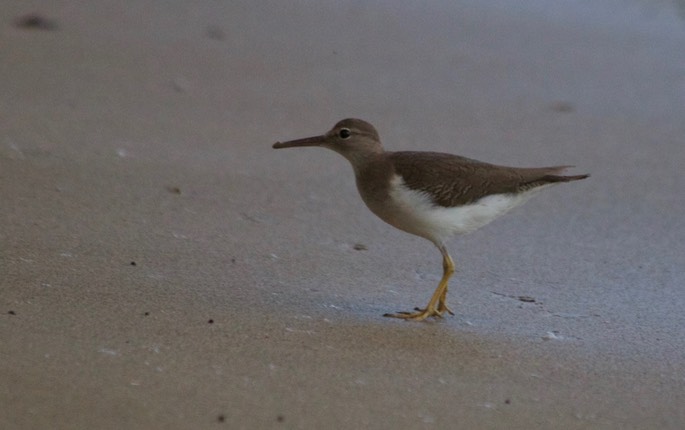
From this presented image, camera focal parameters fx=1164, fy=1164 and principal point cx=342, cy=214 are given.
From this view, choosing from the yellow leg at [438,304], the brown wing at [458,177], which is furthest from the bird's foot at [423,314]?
the brown wing at [458,177]

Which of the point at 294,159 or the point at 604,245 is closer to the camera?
the point at 604,245

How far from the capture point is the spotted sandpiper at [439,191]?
5.20 m

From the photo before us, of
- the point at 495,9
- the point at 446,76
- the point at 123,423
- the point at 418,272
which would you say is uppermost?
A: the point at 495,9

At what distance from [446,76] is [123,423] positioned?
20.0ft

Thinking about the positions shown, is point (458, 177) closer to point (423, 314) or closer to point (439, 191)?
point (439, 191)

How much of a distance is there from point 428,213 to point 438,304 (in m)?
0.41

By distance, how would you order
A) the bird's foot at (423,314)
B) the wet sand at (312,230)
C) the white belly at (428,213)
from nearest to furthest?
the wet sand at (312,230) < the bird's foot at (423,314) < the white belly at (428,213)

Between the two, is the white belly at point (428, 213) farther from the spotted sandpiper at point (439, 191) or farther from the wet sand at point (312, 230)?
the wet sand at point (312, 230)

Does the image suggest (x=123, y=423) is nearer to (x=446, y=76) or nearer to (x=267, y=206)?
(x=267, y=206)

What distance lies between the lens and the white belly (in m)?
5.19

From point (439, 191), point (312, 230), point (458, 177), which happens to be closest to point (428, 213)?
point (439, 191)

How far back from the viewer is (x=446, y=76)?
30.2 feet

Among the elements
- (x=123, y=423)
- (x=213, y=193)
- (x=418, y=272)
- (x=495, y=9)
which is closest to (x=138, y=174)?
(x=213, y=193)

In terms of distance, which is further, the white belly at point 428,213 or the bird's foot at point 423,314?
the white belly at point 428,213
